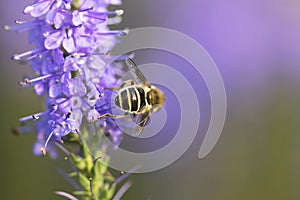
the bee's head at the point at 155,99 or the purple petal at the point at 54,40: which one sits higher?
the purple petal at the point at 54,40

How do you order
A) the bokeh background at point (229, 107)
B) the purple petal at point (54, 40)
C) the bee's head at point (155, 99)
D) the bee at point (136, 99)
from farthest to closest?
the bokeh background at point (229, 107) < the bee's head at point (155, 99) < the bee at point (136, 99) < the purple petal at point (54, 40)

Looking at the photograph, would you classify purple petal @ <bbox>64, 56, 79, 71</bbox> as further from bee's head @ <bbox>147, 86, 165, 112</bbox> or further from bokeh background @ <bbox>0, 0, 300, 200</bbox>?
bokeh background @ <bbox>0, 0, 300, 200</bbox>

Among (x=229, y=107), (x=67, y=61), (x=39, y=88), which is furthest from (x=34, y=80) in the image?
(x=229, y=107)

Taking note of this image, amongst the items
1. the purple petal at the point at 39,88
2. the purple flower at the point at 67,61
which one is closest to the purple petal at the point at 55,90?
the purple flower at the point at 67,61

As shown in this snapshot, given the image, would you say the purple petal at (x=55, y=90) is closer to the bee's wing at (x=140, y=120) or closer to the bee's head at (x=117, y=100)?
the bee's head at (x=117, y=100)

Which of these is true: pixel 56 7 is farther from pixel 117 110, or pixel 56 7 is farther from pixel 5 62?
pixel 5 62

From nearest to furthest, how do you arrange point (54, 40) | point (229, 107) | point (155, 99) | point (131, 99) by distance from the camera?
point (54, 40) < point (131, 99) < point (155, 99) < point (229, 107)

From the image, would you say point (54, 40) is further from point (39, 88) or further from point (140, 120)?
point (140, 120)

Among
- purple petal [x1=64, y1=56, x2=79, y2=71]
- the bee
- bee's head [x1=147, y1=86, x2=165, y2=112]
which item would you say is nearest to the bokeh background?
bee's head [x1=147, y1=86, x2=165, y2=112]
